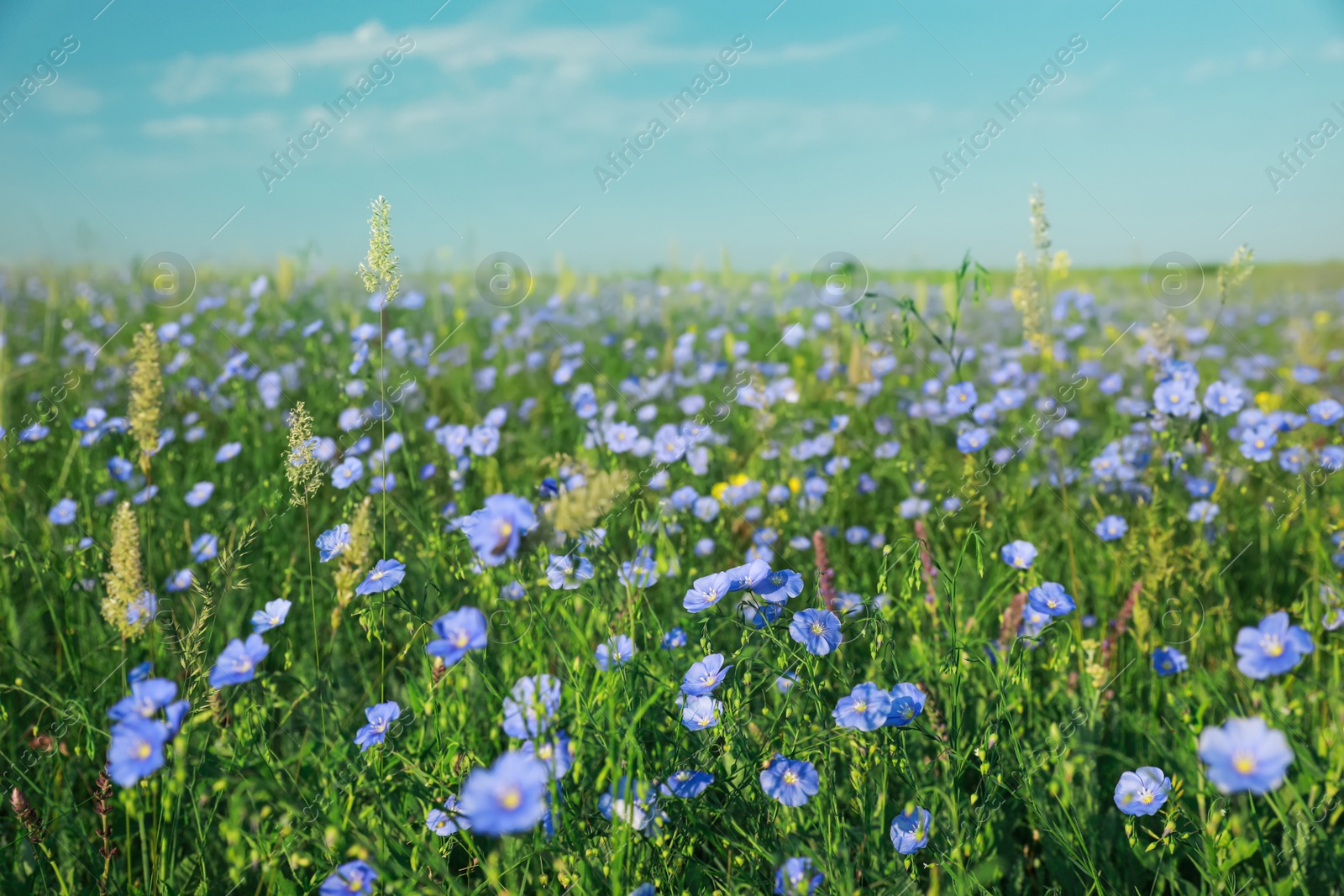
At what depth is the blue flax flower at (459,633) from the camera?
107 cm

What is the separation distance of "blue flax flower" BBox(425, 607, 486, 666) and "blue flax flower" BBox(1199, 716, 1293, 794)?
83 centimetres

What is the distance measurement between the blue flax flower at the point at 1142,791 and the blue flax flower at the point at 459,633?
0.96m

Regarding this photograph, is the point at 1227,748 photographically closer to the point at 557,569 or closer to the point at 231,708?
the point at 557,569

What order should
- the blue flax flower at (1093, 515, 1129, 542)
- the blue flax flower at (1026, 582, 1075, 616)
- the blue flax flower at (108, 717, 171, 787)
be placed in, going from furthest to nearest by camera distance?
the blue flax flower at (1093, 515, 1129, 542) → the blue flax flower at (1026, 582, 1075, 616) → the blue flax flower at (108, 717, 171, 787)

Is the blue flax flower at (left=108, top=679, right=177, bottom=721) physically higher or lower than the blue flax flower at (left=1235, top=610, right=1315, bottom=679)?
higher

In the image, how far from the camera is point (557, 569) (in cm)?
147

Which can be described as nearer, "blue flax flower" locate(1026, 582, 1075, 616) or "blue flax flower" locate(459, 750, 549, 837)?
"blue flax flower" locate(459, 750, 549, 837)

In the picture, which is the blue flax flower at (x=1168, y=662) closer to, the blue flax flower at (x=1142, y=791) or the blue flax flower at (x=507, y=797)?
the blue flax flower at (x=1142, y=791)

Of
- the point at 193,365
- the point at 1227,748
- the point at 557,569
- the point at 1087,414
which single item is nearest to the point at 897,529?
the point at 557,569

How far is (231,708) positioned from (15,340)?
19.6 feet

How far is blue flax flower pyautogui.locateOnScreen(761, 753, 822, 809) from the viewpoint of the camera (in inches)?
46.1

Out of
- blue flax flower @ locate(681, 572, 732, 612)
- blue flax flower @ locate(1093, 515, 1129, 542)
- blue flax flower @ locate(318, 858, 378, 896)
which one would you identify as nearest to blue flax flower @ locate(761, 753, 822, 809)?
blue flax flower @ locate(681, 572, 732, 612)

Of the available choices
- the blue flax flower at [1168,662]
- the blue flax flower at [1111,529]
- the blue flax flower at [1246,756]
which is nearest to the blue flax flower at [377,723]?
the blue flax flower at [1246,756]

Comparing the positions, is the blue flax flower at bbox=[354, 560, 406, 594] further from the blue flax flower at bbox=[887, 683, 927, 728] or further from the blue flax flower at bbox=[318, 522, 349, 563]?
the blue flax flower at bbox=[887, 683, 927, 728]
